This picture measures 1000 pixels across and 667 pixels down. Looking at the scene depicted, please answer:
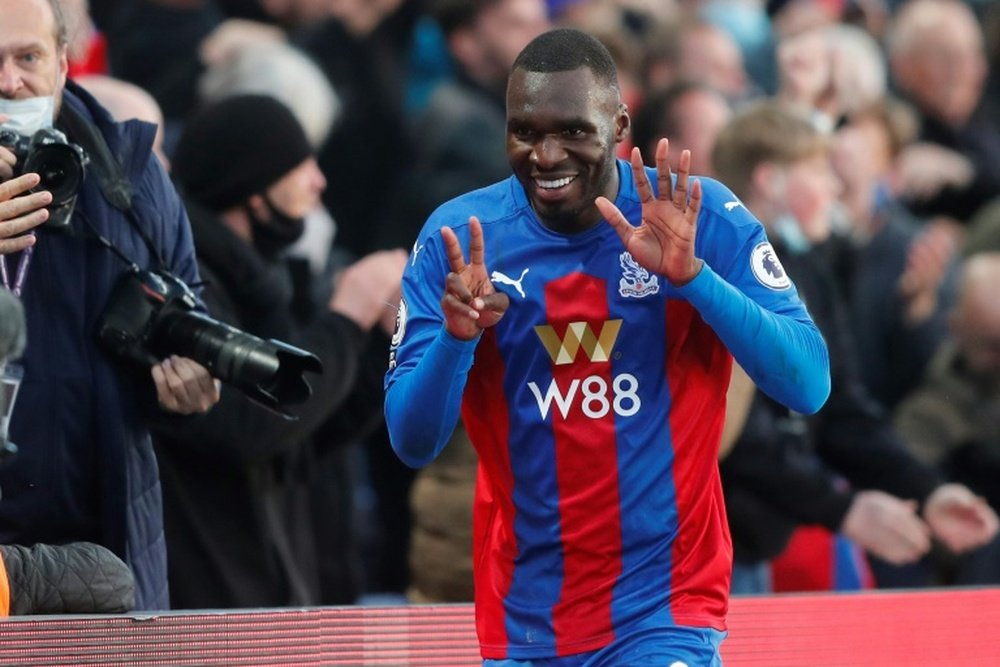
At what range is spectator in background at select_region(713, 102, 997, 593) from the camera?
7.11 m

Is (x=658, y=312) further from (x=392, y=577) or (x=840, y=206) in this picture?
(x=840, y=206)

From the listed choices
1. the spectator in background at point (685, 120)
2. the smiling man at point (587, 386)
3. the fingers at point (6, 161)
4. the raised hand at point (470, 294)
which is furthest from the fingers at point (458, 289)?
the spectator in background at point (685, 120)

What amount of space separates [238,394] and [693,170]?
9.79ft

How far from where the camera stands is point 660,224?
420 centimetres

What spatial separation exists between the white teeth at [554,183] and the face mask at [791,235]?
10.2 feet

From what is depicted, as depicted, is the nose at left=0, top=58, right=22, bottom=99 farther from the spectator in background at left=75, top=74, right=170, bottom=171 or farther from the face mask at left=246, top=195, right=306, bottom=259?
the face mask at left=246, top=195, right=306, bottom=259

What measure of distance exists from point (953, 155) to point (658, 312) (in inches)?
274

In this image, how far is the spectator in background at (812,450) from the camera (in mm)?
7113

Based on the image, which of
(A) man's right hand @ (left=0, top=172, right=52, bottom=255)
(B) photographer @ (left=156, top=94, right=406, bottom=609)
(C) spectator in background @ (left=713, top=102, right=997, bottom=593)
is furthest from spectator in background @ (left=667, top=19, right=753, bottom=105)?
(A) man's right hand @ (left=0, top=172, right=52, bottom=255)

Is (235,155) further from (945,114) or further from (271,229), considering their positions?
(945,114)

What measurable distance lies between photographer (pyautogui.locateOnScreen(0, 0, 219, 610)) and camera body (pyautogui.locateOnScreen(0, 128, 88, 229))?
0.01 metres

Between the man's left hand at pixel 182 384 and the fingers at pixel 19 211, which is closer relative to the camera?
the fingers at pixel 19 211

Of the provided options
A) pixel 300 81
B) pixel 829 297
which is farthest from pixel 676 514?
pixel 300 81

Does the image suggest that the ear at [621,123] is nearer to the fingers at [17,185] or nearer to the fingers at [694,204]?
the fingers at [694,204]
